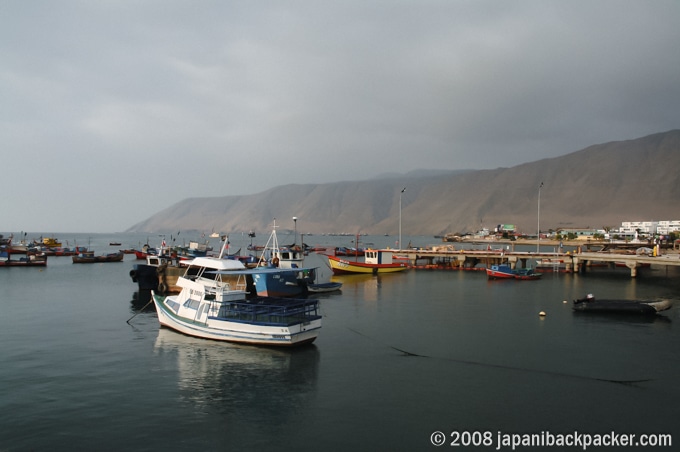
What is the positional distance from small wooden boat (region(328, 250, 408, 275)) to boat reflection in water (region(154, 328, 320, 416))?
4419 centimetres

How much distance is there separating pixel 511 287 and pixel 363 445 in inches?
1801

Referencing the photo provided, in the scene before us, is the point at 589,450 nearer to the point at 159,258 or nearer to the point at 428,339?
the point at 428,339

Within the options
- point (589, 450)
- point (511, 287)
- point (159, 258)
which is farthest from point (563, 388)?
point (159, 258)

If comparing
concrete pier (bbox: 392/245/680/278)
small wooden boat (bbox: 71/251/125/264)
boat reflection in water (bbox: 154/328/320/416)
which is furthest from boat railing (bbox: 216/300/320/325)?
small wooden boat (bbox: 71/251/125/264)

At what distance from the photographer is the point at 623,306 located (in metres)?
37.8

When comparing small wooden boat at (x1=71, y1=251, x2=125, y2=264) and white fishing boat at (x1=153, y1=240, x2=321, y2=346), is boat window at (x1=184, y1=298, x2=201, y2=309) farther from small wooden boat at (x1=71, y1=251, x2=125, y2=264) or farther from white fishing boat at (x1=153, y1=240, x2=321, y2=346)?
small wooden boat at (x1=71, y1=251, x2=125, y2=264)

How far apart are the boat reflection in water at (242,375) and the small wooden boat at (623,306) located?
24202 mm

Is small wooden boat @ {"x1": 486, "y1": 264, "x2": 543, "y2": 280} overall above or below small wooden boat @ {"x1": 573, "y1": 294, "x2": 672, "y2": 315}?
above

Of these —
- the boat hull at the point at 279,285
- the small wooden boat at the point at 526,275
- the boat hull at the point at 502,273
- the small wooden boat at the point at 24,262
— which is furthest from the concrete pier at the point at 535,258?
the small wooden boat at the point at 24,262

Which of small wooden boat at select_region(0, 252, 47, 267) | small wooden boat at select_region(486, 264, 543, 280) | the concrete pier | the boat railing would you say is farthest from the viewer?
small wooden boat at select_region(0, 252, 47, 267)

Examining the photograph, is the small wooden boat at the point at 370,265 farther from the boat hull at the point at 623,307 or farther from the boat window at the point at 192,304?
the boat window at the point at 192,304

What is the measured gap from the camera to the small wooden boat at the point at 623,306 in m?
37.0

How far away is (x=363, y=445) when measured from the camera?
15.6 m

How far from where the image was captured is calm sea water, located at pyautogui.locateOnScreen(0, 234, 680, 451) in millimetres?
16703
